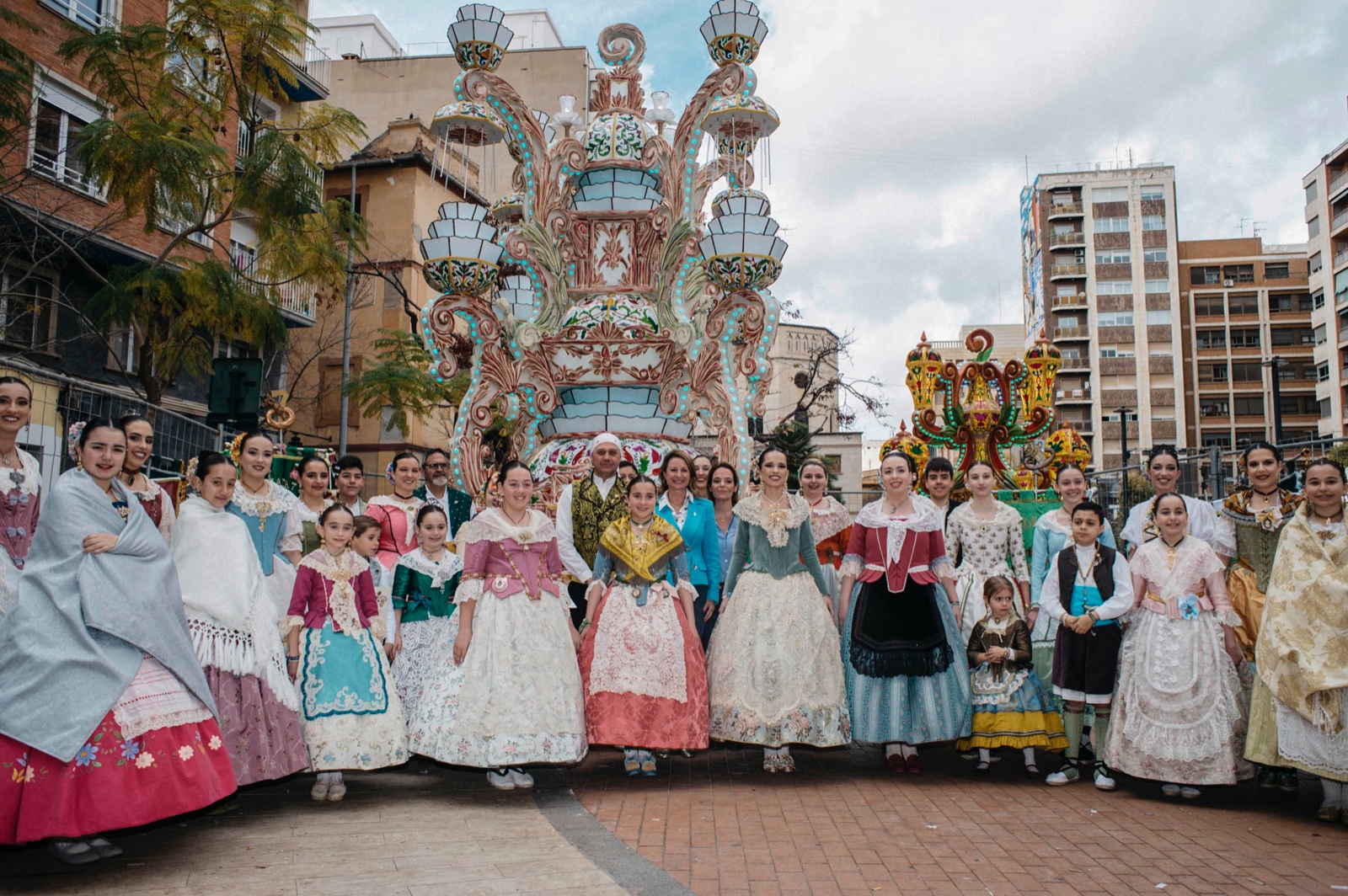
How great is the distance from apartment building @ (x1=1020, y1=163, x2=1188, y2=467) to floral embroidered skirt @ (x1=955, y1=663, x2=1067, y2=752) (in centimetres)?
5964

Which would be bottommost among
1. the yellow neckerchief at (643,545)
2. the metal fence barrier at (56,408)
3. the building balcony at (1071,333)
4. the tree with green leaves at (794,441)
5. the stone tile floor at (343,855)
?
the stone tile floor at (343,855)

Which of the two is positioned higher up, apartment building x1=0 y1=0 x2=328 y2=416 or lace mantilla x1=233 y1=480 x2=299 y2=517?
apartment building x1=0 y1=0 x2=328 y2=416

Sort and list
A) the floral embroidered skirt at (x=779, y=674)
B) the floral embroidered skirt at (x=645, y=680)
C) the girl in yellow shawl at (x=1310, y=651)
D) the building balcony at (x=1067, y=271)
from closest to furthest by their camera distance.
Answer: the girl in yellow shawl at (x=1310, y=651) → the floral embroidered skirt at (x=645, y=680) → the floral embroidered skirt at (x=779, y=674) → the building balcony at (x=1067, y=271)

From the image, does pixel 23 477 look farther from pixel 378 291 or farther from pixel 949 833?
pixel 378 291

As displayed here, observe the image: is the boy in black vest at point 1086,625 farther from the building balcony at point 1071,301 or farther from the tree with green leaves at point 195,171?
the building balcony at point 1071,301

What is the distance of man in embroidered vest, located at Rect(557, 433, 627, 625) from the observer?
22.2 ft

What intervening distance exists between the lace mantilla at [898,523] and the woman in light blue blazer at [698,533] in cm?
41

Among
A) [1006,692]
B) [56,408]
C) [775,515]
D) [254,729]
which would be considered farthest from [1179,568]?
[56,408]

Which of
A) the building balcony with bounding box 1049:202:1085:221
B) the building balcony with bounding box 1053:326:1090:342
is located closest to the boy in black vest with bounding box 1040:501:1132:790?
the building balcony with bounding box 1053:326:1090:342

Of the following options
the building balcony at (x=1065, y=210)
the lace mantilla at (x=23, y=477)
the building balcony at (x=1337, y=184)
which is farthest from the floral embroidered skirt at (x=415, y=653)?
the building balcony at (x=1065, y=210)

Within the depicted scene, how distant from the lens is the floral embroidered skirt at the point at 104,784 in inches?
163

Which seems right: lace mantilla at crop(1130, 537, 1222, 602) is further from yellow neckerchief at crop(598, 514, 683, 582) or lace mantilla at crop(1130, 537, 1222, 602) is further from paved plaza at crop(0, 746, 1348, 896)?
yellow neckerchief at crop(598, 514, 683, 582)

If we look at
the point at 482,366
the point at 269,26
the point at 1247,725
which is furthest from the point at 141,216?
the point at 1247,725

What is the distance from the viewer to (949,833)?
500cm
